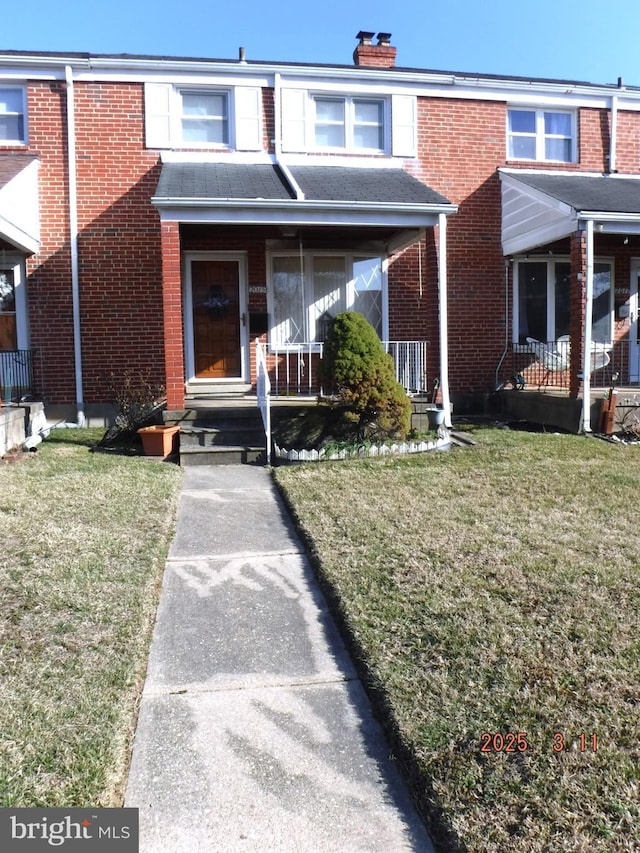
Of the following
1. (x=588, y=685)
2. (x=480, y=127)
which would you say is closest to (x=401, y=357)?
(x=480, y=127)

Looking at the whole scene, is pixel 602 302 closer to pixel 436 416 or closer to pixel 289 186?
pixel 436 416

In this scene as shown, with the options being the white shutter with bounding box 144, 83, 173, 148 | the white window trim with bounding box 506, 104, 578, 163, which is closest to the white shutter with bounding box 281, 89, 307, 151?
the white shutter with bounding box 144, 83, 173, 148

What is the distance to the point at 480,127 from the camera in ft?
38.2

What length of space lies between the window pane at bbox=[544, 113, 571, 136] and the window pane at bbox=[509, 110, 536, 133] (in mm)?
257

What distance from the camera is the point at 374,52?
12.0 meters

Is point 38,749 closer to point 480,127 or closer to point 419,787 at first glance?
point 419,787

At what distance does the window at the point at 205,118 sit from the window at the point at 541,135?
4.90 m

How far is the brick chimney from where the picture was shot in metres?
12.0

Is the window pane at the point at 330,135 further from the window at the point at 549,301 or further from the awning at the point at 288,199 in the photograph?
the window at the point at 549,301

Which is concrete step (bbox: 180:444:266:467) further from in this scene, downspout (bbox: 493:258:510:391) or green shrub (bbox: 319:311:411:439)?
downspout (bbox: 493:258:510:391)

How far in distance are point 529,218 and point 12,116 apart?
812 centimetres

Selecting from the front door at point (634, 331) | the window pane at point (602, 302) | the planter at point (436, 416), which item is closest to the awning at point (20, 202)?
the planter at point (436, 416)

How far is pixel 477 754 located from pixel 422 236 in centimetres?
916

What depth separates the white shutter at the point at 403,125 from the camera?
11352 millimetres
